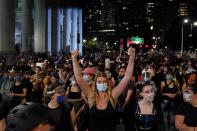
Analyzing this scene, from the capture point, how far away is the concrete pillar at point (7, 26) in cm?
4088

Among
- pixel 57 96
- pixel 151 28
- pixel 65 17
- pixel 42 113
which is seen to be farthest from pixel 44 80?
pixel 151 28

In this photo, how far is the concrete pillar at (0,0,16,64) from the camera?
4088cm

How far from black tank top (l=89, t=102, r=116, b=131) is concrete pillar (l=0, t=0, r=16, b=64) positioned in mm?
34346

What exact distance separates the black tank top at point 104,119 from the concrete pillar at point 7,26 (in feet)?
113

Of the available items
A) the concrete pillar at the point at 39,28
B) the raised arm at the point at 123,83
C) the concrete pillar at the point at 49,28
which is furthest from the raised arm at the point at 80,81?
the concrete pillar at the point at 49,28

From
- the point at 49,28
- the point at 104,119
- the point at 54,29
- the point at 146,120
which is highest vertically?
the point at 49,28

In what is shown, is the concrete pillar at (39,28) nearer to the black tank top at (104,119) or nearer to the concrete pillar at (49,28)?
the concrete pillar at (49,28)

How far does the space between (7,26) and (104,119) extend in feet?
116

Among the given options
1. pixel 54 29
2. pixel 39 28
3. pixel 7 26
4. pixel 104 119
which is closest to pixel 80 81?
pixel 104 119

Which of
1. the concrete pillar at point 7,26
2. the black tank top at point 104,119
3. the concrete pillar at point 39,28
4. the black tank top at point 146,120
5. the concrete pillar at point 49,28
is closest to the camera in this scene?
the black tank top at point 104,119

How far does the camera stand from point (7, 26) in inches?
1634

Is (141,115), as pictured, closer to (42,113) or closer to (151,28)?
(42,113)

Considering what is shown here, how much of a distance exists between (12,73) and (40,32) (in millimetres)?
45625

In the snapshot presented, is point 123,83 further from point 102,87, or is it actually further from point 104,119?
point 104,119
